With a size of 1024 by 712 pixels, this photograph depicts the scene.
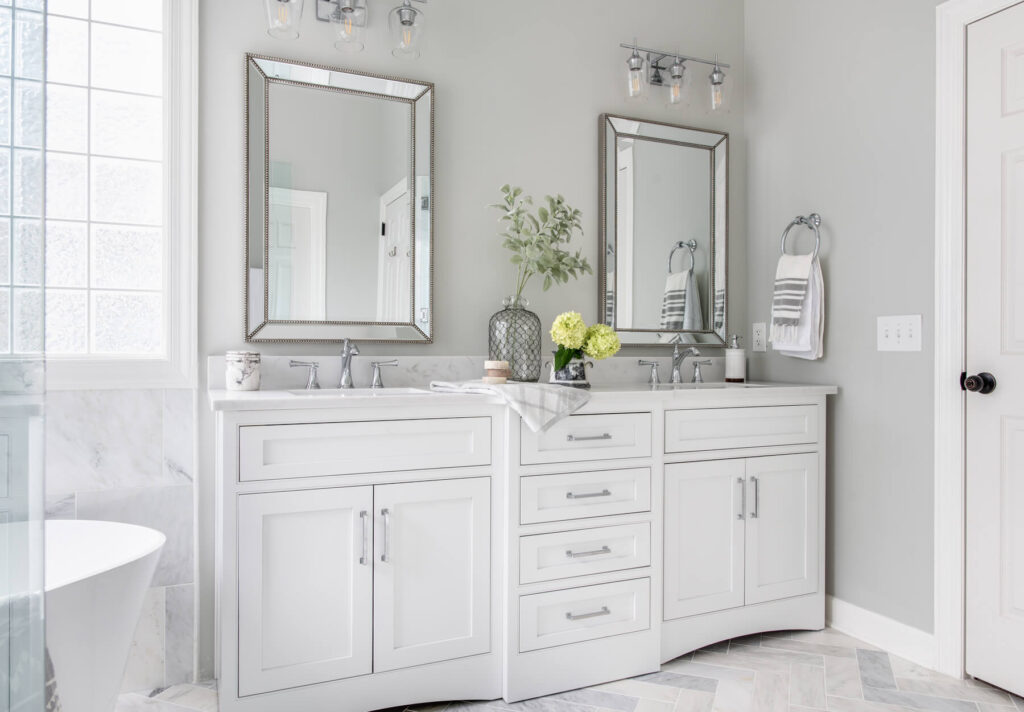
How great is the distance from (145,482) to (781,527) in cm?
207

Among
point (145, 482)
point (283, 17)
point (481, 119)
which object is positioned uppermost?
point (283, 17)

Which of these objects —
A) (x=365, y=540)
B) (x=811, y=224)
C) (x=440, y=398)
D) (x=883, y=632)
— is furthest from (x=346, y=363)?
(x=883, y=632)

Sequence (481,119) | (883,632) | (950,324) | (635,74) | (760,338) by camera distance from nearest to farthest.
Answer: (950,324), (883,632), (481,119), (635,74), (760,338)

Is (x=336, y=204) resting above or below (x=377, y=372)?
above

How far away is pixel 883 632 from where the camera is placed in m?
2.37

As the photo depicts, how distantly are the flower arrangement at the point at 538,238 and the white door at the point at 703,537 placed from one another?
771mm

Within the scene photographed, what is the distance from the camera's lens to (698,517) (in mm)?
2256

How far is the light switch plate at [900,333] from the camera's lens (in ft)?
7.45

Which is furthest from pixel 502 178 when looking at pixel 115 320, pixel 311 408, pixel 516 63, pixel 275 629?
pixel 275 629

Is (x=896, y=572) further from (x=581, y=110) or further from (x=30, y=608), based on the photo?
(x=30, y=608)

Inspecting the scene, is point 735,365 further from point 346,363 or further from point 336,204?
point 336,204

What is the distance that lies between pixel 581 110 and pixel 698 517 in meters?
1.57

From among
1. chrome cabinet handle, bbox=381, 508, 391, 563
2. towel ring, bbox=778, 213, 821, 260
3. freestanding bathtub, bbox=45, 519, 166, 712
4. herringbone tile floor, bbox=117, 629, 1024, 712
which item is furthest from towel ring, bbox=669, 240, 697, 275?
freestanding bathtub, bbox=45, 519, 166, 712

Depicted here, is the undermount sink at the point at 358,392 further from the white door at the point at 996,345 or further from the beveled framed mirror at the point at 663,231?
the white door at the point at 996,345
